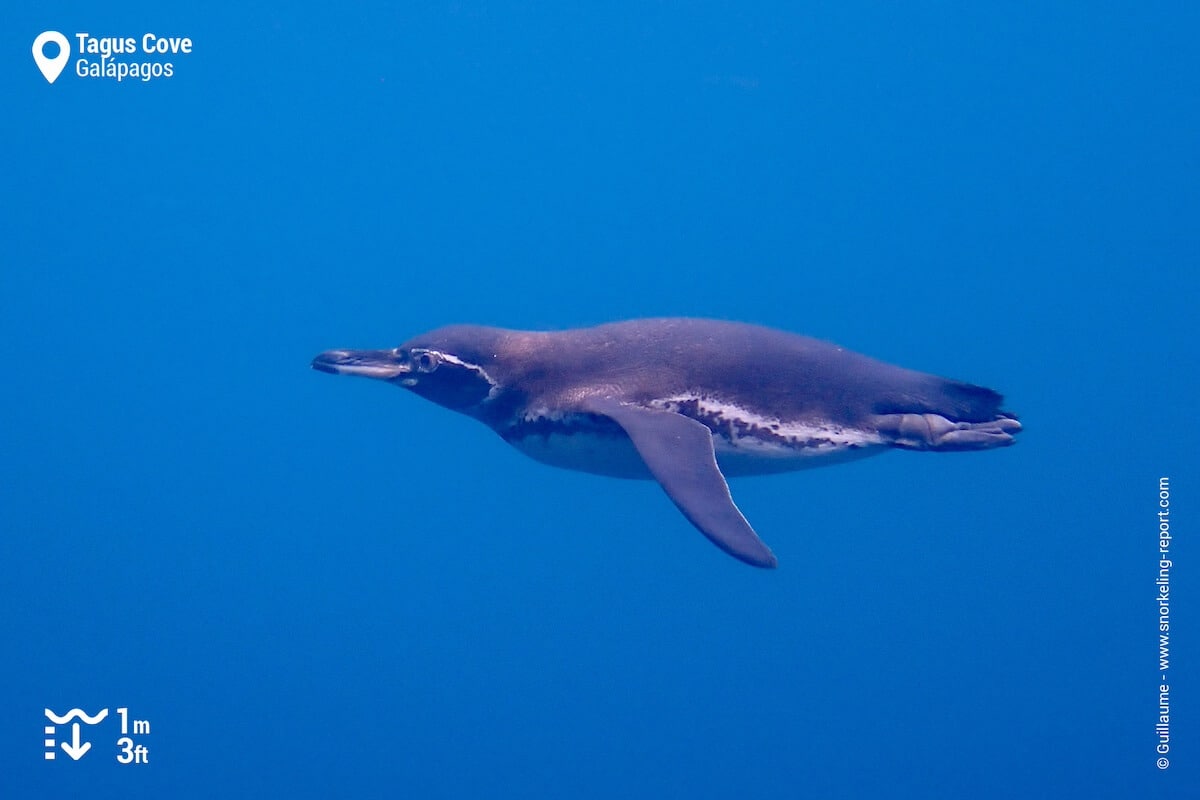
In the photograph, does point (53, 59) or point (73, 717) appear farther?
point (53, 59)

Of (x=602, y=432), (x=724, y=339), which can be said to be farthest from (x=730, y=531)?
(x=724, y=339)

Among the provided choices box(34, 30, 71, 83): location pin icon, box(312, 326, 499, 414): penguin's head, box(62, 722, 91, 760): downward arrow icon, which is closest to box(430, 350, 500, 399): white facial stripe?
box(312, 326, 499, 414): penguin's head

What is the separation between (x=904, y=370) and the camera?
628 centimetres

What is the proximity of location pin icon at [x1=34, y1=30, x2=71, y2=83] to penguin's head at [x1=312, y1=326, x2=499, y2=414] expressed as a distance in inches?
432

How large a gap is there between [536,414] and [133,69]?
539 inches

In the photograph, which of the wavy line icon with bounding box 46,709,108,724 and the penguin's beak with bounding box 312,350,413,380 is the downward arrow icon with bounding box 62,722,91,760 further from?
the penguin's beak with bounding box 312,350,413,380

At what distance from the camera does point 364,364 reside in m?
6.51

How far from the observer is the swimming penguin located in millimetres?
5844

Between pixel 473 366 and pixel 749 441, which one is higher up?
pixel 473 366

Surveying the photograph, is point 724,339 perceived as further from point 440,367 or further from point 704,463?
point 440,367

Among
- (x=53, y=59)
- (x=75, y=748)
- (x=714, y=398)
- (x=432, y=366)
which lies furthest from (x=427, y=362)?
(x=53, y=59)

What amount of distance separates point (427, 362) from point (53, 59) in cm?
1252

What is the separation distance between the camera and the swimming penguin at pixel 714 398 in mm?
5844

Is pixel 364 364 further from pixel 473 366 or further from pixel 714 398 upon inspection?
pixel 714 398
